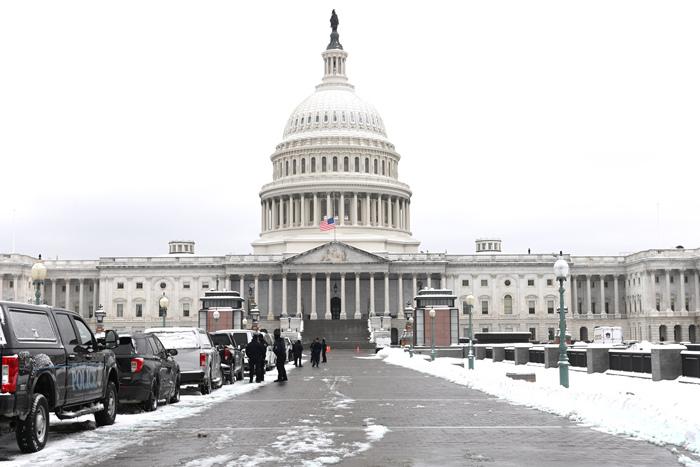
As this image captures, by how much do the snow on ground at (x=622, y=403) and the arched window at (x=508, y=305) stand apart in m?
104

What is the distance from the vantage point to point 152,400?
81.8 ft

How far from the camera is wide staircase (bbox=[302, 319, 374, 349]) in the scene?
118 m

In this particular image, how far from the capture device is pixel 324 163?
155 m

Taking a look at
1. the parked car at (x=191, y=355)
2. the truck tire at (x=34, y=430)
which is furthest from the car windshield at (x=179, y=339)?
the truck tire at (x=34, y=430)

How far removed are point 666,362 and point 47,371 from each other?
24.6 metres

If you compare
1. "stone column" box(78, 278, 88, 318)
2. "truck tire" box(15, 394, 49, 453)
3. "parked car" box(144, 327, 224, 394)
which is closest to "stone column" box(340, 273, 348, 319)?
"stone column" box(78, 278, 88, 318)

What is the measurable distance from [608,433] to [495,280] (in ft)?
408

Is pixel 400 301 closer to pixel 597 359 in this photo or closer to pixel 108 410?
pixel 597 359

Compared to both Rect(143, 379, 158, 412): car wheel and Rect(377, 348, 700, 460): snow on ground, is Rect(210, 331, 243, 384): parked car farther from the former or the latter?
Result: Rect(143, 379, 158, 412): car wheel

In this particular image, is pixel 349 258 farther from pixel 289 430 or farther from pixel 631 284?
pixel 289 430

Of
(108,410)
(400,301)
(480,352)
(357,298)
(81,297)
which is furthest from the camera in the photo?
(81,297)

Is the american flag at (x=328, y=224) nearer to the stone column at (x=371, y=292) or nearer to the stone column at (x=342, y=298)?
the stone column at (x=342, y=298)

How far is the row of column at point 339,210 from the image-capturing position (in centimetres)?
15125

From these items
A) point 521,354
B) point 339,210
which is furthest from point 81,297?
point 521,354
